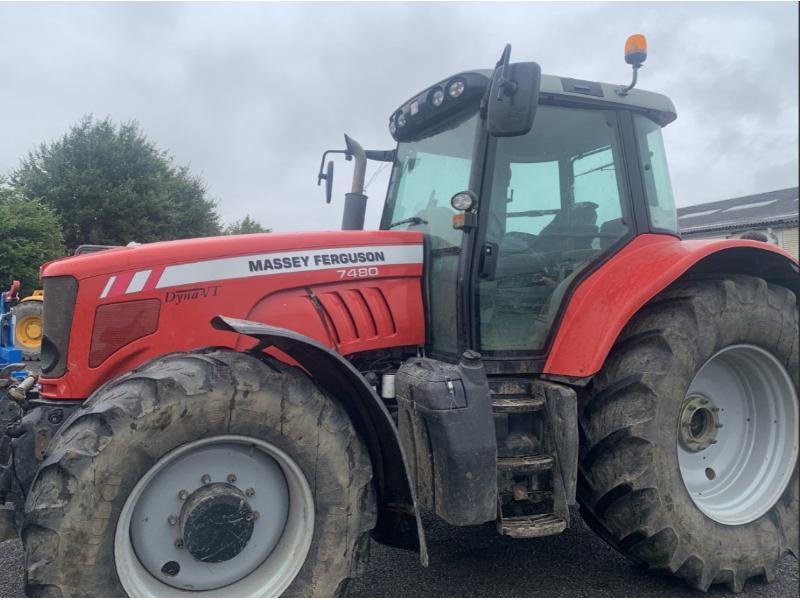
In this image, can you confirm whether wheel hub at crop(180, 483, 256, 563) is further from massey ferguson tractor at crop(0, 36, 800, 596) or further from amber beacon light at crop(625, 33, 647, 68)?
amber beacon light at crop(625, 33, 647, 68)

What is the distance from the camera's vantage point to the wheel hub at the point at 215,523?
229 cm

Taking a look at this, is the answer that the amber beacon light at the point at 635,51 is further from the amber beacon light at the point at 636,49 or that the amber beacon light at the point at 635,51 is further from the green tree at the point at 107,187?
the green tree at the point at 107,187

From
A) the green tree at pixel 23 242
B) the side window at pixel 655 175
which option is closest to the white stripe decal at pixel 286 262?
the side window at pixel 655 175

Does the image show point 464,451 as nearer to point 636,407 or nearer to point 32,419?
point 636,407

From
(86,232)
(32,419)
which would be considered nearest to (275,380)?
(32,419)

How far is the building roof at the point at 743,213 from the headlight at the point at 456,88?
50.2ft

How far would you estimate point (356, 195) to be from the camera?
4.09 metres

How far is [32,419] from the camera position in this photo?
8.11ft

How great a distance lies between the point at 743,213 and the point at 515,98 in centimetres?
2060

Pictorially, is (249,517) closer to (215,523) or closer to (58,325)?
(215,523)

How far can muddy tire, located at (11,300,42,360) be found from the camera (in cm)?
756

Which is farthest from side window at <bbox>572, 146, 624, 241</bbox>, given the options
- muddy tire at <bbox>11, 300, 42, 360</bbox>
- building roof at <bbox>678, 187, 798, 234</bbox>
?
building roof at <bbox>678, 187, 798, 234</bbox>

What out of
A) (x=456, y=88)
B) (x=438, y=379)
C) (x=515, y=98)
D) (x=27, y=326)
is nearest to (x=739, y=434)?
(x=438, y=379)

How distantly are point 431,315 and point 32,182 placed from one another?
16302mm
